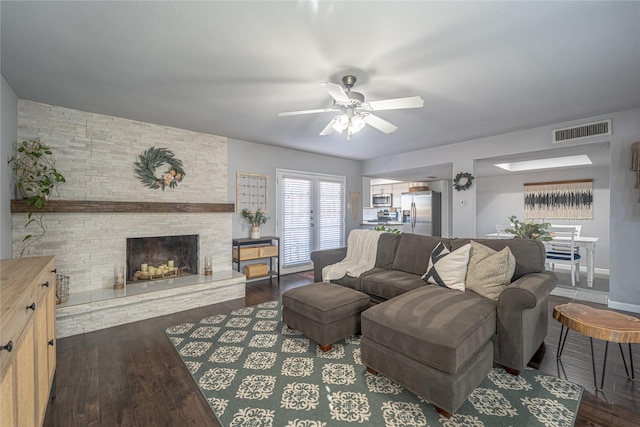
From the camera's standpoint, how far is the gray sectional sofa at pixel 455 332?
165 cm

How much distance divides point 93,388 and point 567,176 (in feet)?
27.6

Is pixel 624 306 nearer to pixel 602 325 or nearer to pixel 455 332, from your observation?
pixel 602 325

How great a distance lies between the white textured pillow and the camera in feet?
8.55

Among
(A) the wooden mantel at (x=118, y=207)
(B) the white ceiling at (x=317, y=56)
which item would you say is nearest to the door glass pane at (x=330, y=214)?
(A) the wooden mantel at (x=118, y=207)

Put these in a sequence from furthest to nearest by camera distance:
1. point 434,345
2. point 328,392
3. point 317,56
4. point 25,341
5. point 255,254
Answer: point 255,254, point 317,56, point 328,392, point 434,345, point 25,341

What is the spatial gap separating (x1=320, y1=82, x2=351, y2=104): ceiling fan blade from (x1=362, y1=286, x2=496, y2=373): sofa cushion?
167 cm

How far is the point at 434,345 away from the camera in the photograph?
1.66m

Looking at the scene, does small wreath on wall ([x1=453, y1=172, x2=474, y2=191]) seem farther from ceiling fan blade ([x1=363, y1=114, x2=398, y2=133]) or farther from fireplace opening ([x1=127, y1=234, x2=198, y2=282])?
fireplace opening ([x1=127, y1=234, x2=198, y2=282])

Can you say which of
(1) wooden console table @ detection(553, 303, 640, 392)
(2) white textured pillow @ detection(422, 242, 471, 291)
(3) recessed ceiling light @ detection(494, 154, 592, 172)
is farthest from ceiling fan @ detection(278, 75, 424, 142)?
(3) recessed ceiling light @ detection(494, 154, 592, 172)

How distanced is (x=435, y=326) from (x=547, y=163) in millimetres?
5933

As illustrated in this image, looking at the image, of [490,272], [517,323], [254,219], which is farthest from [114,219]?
[517,323]

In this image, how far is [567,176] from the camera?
6020 mm

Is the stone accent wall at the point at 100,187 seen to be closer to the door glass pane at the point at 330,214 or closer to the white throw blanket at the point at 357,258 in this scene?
the white throw blanket at the point at 357,258

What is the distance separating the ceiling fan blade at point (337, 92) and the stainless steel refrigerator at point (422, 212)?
643 centimetres
